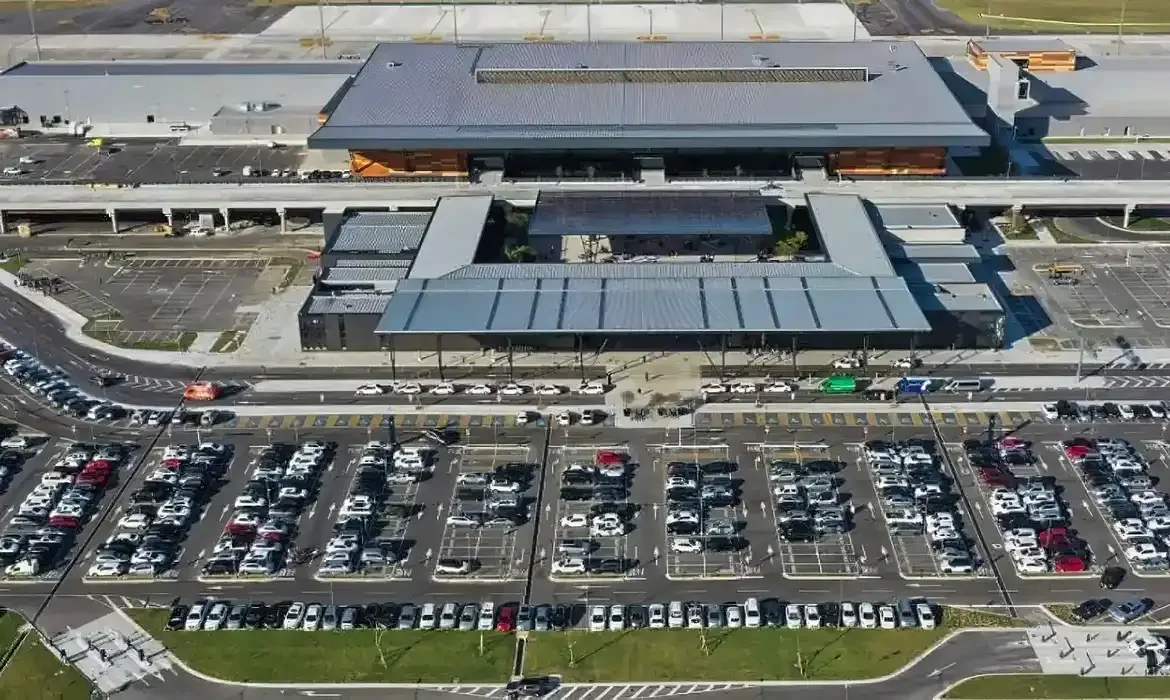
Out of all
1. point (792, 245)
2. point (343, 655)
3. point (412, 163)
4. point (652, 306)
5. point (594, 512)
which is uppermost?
point (412, 163)

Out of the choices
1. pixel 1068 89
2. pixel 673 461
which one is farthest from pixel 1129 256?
pixel 673 461

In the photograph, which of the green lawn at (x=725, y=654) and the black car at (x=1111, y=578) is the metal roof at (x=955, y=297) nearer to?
the black car at (x=1111, y=578)

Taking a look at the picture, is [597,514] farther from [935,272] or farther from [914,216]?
[914,216]

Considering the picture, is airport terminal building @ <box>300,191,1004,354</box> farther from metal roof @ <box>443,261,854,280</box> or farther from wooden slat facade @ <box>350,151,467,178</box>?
wooden slat facade @ <box>350,151,467,178</box>

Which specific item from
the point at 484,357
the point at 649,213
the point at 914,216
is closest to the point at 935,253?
the point at 914,216

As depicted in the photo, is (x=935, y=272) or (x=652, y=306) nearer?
(x=652, y=306)

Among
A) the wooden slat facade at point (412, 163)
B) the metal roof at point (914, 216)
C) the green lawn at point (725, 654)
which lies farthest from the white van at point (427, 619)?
the wooden slat facade at point (412, 163)

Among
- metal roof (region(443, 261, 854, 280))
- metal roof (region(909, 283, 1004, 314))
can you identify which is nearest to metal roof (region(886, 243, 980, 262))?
metal roof (region(909, 283, 1004, 314))
